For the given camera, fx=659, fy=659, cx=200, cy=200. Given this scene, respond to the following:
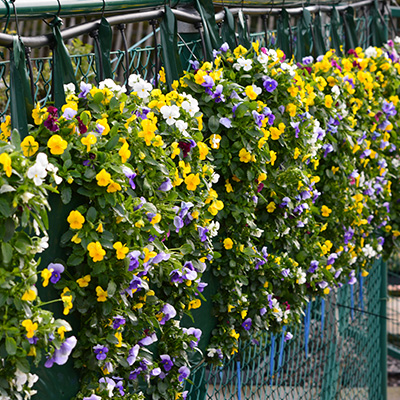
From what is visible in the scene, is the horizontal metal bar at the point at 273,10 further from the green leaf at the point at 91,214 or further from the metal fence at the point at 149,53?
the green leaf at the point at 91,214

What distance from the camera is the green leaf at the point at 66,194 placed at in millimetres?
1485

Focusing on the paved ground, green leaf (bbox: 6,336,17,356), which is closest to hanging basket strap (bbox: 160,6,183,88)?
green leaf (bbox: 6,336,17,356)

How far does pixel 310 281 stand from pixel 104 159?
131 cm

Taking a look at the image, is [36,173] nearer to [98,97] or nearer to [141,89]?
[98,97]

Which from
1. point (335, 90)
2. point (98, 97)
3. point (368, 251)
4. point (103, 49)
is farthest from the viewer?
point (368, 251)

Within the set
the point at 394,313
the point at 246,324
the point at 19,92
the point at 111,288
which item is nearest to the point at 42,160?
the point at 19,92

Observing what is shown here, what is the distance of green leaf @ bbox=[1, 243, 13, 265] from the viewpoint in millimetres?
1278

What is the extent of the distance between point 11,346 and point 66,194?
363 mm

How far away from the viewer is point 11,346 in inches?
51.3

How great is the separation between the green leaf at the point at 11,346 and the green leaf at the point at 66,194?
1.09ft

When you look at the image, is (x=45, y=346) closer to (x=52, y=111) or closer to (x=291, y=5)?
(x=52, y=111)

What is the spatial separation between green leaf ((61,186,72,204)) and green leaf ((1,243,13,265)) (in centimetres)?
22

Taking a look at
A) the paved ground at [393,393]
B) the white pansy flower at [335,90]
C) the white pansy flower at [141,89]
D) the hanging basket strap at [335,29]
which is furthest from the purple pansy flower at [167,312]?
the paved ground at [393,393]

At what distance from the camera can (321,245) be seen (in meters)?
2.66
